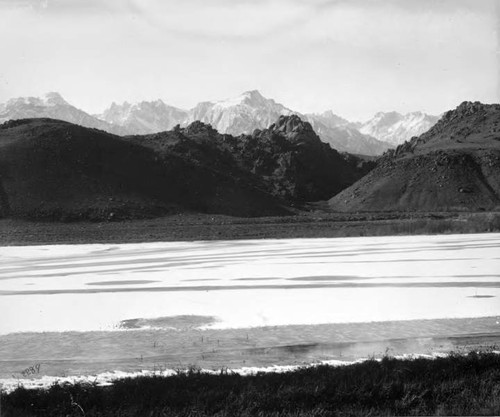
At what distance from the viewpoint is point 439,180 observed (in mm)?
132750

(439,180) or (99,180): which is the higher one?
(439,180)

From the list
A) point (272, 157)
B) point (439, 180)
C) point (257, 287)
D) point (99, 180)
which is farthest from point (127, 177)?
point (257, 287)

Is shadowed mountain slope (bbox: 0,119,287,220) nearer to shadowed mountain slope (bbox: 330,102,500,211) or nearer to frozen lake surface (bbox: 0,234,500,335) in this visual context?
shadowed mountain slope (bbox: 330,102,500,211)

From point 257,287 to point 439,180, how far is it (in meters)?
116

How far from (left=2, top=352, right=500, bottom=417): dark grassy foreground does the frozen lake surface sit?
5.38 m

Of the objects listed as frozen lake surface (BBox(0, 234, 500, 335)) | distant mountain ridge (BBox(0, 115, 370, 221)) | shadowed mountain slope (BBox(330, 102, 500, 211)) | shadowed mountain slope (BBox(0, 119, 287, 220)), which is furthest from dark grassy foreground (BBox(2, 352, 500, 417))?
shadowed mountain slope (BBox(330, 102, 500, 211))

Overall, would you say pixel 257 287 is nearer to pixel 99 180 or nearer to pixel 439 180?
pixel 99 180

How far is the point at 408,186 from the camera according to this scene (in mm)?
135125

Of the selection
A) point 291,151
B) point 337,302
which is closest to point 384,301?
point 337,302

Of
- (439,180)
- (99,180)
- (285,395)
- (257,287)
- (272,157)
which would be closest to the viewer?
(285,395)

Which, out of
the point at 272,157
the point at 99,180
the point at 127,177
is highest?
the point at 272,157

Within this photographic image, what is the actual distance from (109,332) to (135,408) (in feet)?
20.4

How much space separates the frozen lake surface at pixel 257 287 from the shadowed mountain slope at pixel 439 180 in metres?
90.9

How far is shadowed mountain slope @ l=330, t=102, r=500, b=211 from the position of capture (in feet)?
413
